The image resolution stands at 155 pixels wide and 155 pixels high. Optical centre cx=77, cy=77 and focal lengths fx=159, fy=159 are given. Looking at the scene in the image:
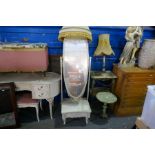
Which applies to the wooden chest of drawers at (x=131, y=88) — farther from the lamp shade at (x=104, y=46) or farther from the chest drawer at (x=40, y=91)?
the chest drawer at (x=40, y=91)

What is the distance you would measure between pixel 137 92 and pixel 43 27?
84.3 inches

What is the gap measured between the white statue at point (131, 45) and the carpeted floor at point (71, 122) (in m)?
1.11

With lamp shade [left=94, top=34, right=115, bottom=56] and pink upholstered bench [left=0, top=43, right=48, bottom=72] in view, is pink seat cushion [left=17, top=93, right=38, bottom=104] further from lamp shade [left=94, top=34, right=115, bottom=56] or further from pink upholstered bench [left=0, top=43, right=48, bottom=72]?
lamp shade [left=94, top=34, right=115, bottom=56]

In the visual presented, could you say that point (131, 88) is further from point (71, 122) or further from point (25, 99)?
point (25, 99)

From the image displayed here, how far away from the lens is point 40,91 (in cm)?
273

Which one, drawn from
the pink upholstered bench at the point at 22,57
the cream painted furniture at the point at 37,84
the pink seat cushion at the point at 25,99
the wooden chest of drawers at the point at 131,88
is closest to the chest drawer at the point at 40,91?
the cream painted furniture at the point at 37,84

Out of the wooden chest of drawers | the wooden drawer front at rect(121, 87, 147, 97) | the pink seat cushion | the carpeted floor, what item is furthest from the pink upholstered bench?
the wooden drawer front at rect(121, 87, 147, 97)

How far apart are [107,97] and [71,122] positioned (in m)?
0.83

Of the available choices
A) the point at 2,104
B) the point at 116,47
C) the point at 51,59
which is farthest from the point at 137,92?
the point at 2,104

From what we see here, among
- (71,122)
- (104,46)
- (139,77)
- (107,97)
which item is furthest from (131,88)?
(71,122)

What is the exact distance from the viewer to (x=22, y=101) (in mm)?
2797

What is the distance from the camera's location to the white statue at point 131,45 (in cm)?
291

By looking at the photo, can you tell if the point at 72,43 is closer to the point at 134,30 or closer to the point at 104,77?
the point at 104,77

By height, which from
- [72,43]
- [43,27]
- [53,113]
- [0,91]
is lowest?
[53,113]
